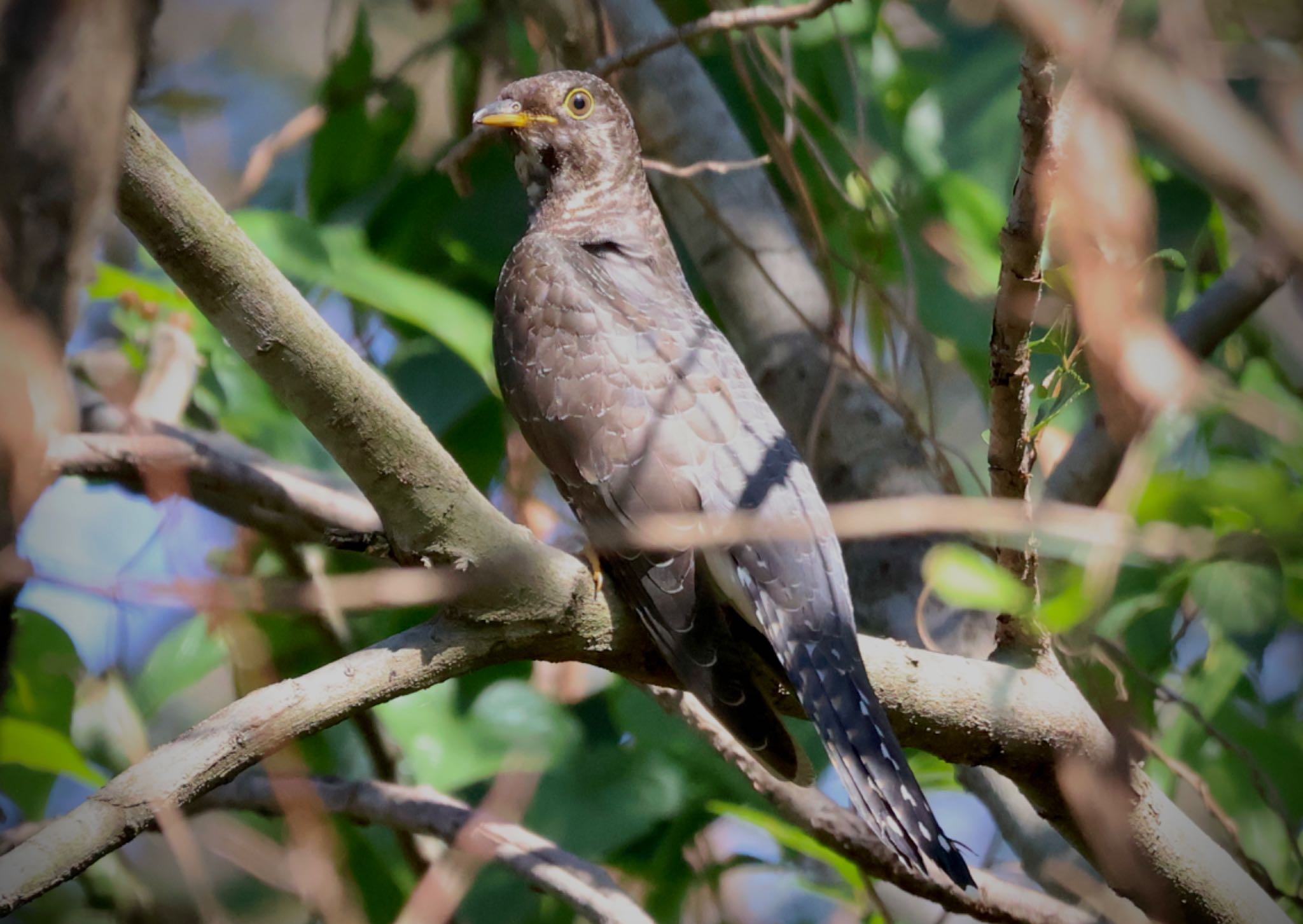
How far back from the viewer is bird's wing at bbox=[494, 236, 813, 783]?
256cm

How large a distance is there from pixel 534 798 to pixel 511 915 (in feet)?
1.11

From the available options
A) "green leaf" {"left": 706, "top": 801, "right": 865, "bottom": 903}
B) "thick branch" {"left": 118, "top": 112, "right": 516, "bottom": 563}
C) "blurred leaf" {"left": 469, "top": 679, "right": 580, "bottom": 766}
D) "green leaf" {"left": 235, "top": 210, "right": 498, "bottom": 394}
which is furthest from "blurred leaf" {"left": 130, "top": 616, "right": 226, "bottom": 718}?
"thick branch" {"left": 118, "top": 112, "right": 516, "bottom": 563}

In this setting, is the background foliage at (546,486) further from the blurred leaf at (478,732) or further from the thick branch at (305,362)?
the thick branch at (305,362)

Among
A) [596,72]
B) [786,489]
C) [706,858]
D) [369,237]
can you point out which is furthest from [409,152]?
[706,858]

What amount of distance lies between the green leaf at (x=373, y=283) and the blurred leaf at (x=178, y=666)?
1122mm

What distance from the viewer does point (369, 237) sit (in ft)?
13.8

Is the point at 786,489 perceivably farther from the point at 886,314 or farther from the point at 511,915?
the point at 511,915

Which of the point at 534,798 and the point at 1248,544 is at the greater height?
the point at 1248,544

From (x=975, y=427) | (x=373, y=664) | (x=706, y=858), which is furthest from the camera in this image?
(x=975, y=427)

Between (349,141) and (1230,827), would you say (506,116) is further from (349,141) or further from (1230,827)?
(1230,827)

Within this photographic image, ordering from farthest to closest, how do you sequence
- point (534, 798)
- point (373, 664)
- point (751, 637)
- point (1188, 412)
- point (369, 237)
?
point (369, 237), point (534, 798), point (751, 637), point (373, 664), point (1188, 412)

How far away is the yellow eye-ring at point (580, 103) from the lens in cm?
382

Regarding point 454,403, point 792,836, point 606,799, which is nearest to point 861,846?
point 792,836

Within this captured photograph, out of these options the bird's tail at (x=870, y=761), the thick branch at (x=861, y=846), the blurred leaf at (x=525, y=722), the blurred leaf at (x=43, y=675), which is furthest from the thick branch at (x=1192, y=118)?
the blurred leaf at (x=43, y=675)
